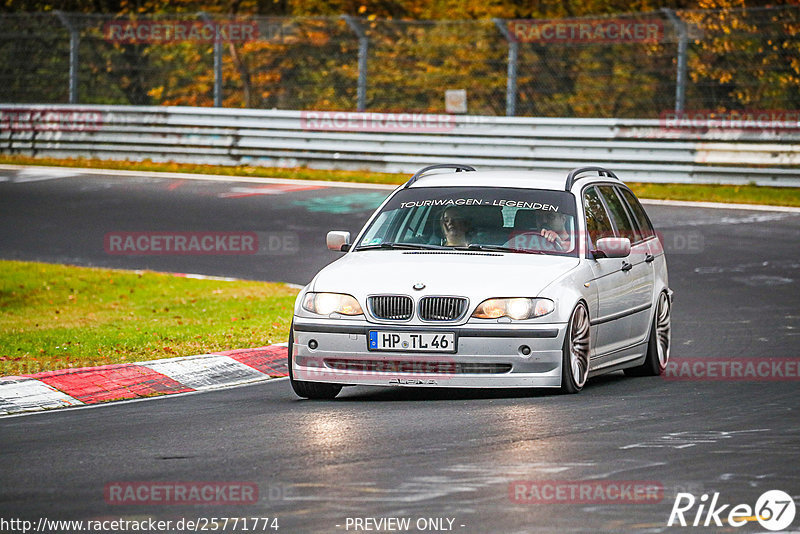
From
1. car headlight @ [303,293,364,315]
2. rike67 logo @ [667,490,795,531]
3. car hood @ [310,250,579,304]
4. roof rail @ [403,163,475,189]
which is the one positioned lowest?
rike67 logo @ [667,490,795,531]

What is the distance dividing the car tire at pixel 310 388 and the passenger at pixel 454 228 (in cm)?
132

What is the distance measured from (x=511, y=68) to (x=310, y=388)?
15.7m

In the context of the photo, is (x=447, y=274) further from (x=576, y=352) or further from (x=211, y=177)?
(x=211, y=177)

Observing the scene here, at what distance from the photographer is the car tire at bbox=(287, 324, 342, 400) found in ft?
31.4

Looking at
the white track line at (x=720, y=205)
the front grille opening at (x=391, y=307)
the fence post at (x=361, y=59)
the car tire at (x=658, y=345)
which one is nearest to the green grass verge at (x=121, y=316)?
the front grille opening at (x=391, y=307)

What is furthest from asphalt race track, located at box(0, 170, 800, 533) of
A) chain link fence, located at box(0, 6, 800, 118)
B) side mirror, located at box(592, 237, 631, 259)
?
chain link fence, located at box(0, 6, 800, 118)

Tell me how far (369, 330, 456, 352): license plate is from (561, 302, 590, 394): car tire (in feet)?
2.46

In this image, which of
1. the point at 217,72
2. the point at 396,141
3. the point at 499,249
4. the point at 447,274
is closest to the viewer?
the point at 447,274

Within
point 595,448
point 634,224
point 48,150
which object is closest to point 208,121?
point 48,150

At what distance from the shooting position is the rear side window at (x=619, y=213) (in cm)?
1116

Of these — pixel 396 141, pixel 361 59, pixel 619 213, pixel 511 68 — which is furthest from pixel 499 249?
pixel 361 59

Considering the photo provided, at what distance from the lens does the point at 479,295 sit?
30.0 feet

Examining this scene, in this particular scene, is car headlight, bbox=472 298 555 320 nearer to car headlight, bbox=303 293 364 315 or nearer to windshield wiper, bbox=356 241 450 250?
car headlight, bbox=303 293 364 315

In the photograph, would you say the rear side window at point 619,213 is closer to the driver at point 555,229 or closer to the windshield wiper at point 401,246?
the driver at point 555,229
